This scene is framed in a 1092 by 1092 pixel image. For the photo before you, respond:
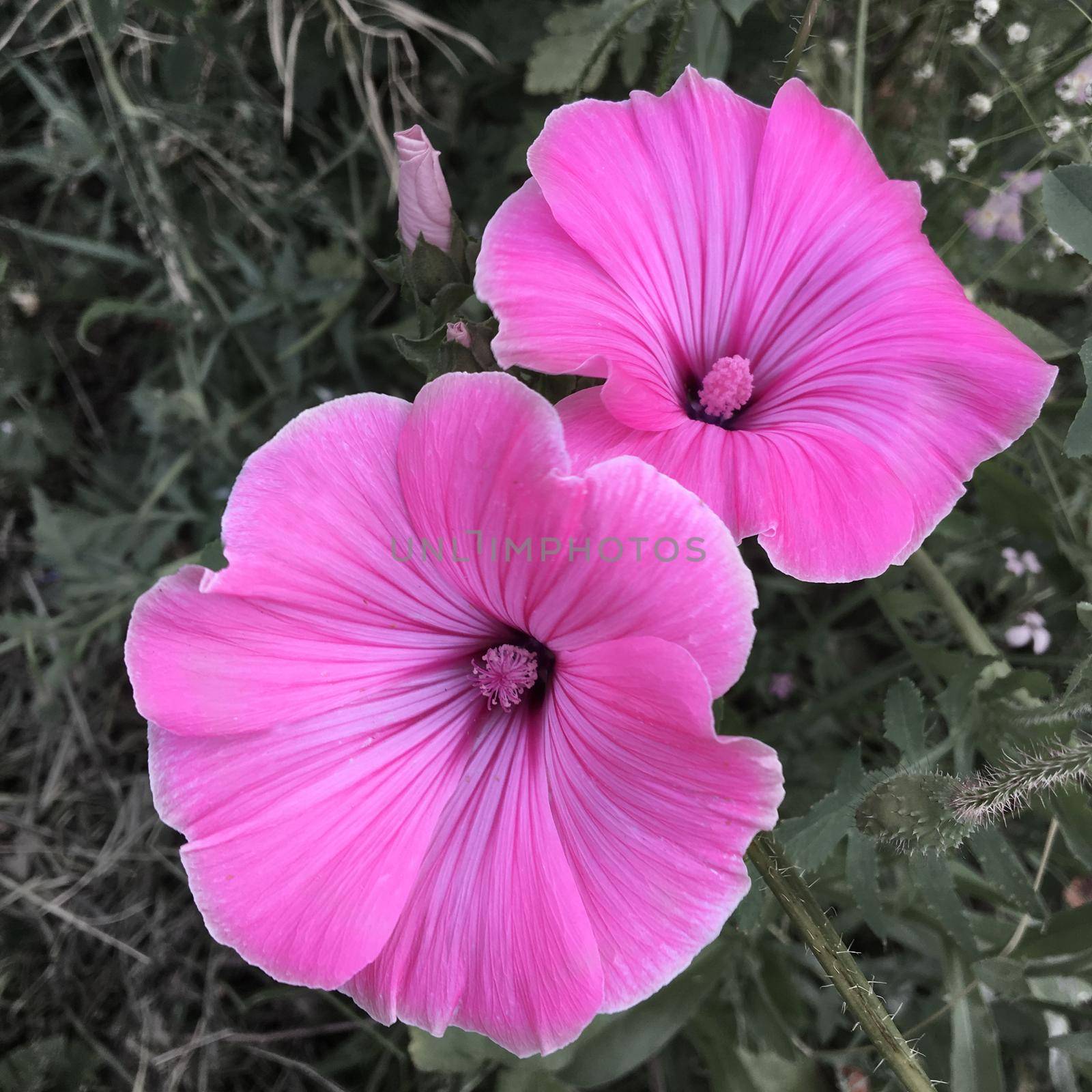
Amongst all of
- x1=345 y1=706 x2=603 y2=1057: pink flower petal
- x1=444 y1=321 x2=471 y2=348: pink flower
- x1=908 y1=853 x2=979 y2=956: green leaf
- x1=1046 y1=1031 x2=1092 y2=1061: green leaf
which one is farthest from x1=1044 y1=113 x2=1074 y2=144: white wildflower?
x1=1046 y1=1031 x2=1092 y2=1061: green leaf

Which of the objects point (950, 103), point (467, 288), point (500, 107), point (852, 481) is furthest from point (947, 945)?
point (500, 107)

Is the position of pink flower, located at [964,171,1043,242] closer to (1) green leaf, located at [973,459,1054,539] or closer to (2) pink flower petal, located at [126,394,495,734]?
(1) green leaf, located at [973,459,1054,539]

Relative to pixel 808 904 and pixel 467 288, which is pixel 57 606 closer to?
pixel 467 288

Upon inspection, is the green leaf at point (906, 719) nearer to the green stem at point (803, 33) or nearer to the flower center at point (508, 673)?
the flower center at point (508, 673)

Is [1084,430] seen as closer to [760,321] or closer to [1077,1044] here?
[760,321]

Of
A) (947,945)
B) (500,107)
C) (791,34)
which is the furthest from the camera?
(500,107)

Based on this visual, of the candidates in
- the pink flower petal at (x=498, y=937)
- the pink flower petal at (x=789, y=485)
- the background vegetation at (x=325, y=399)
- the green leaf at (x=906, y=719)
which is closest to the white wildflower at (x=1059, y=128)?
the background vegetation at (x=325, y=399)

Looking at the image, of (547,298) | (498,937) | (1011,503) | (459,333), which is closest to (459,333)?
(459,333)
